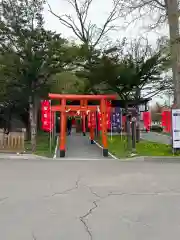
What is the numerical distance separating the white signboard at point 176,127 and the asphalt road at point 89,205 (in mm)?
5820

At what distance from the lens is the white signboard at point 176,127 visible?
16875 millimetres

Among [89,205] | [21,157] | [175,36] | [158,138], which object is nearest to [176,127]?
[175,36]

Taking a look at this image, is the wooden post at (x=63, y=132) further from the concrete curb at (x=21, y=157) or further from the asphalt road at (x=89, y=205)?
the asphalt road at (x=89, y=205)

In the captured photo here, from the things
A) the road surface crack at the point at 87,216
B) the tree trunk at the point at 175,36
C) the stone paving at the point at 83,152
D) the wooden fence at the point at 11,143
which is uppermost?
the tree trunk at the point at 175,36

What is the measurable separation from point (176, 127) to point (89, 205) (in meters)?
10.9

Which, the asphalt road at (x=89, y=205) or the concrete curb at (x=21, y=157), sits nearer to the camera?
the asphalt road at (x=89, y=205)

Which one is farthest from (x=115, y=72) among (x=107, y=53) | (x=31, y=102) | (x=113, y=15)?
(x=113, y=15)

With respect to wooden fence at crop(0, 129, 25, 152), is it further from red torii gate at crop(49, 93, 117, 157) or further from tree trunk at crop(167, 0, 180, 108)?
tree trunk at crop(167, 0, 180, 108)

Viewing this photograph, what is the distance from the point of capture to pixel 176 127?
1689 centimetres

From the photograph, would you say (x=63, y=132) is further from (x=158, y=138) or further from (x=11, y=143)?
(x=158, y=138)

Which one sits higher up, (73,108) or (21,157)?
(73,108)

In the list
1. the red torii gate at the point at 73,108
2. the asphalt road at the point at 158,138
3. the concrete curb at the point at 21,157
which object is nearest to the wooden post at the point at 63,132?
the red torii gate at the point at 73,108

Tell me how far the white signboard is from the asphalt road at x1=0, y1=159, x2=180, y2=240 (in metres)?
5.82

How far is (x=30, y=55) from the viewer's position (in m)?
24.7
